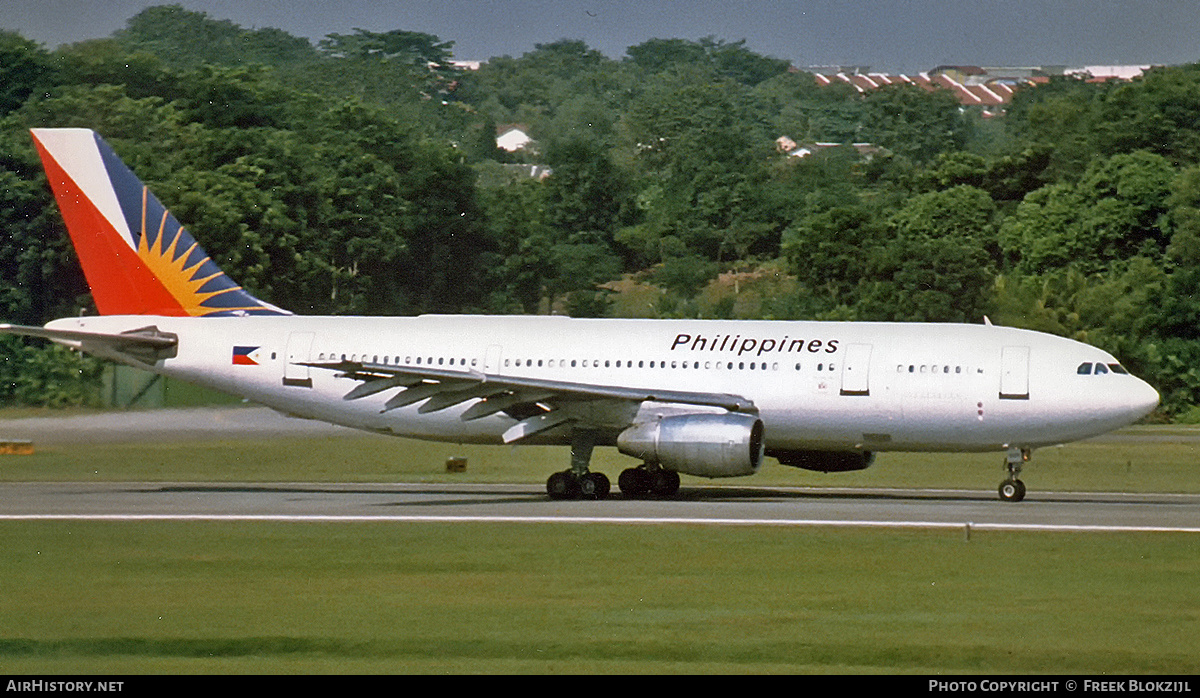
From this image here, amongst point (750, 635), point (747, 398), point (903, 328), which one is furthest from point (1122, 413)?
point (750, 635)

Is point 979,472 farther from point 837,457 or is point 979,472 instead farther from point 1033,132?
point 1033,132

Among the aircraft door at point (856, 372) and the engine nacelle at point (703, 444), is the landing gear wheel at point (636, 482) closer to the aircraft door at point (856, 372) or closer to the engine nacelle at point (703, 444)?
the engine nacelle at point (703, 444)

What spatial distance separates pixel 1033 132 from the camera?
355 ft

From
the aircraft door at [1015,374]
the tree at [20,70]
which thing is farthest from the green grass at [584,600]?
the tree at [20,70]

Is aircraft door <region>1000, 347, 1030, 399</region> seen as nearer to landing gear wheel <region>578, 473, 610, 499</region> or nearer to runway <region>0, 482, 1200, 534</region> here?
runway <region>0, 482, 1200, 534</region>

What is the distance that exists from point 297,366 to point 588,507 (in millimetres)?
7490

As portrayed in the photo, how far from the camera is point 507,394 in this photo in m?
34.8

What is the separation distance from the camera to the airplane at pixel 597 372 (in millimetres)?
33656

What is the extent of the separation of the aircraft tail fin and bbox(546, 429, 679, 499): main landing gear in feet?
27.5

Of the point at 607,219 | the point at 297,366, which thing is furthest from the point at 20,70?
the point at 297,366

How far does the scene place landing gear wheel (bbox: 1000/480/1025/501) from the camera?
34094 millimetres

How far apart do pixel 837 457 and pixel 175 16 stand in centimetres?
10369

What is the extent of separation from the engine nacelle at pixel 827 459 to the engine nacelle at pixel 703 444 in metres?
3.23

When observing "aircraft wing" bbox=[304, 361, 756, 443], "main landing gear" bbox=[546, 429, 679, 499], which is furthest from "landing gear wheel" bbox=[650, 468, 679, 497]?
"aircraft wing" bbox=[304, 361, 756, 443]
